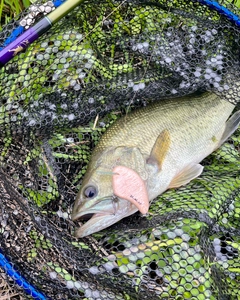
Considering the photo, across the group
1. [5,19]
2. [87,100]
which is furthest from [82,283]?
[5,19]

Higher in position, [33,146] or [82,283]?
[33,146]

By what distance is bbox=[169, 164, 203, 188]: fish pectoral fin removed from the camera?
3.08 m

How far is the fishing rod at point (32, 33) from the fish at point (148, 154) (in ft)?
2.98

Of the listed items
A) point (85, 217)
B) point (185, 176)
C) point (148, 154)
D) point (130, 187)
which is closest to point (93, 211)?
point (85, 217)

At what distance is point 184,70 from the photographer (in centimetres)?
307

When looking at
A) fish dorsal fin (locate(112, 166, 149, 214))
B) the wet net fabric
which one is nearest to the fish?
fish dorsal fin (locate(112, 166, 149, 214))

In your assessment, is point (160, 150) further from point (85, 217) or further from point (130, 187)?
point (85, 217)

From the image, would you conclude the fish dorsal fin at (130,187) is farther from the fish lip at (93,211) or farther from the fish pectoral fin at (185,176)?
the fish pectoral fin at (185,176)

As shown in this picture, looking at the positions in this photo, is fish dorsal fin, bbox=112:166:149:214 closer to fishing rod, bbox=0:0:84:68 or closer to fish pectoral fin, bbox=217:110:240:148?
fish pectoral fin, bbox=217:110:240:148

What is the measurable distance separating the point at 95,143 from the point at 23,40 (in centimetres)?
102

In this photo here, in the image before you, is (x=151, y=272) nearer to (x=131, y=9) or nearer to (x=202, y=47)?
(x=202, y=47)

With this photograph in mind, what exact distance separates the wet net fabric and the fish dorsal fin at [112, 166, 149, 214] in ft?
0.58

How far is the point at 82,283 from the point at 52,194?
69cm

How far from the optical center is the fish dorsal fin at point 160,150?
117 inches
